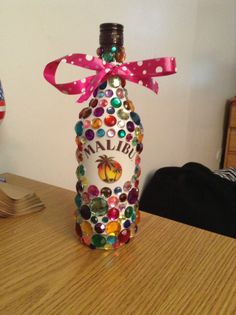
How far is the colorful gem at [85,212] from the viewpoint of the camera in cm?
41

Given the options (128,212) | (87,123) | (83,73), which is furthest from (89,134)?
(83,73)

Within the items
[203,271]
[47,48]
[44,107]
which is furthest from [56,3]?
[203,271]

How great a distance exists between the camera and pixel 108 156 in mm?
393

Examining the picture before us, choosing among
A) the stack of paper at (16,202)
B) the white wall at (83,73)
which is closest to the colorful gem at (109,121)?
the stack of paper at (16,202)

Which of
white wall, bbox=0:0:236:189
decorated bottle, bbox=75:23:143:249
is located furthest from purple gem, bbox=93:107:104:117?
white wall, bbox=0:0:236:189

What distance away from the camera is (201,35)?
155cm

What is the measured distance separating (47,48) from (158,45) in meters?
0.59

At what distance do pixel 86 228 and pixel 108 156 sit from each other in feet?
0.33

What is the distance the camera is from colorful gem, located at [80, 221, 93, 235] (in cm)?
41

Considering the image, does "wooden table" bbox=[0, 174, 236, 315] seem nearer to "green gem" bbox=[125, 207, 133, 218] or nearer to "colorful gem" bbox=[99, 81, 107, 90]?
"green gem" bbox=[125, 207, 133, 218]

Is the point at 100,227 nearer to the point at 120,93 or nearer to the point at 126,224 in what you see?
the point at 126,224

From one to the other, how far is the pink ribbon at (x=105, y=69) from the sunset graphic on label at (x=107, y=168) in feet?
0.30

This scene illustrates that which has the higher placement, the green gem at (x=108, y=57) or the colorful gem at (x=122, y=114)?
the green gem at (x=108, y=57)

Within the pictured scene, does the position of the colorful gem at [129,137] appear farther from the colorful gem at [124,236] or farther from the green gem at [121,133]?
the colorful gem at [124,236]
